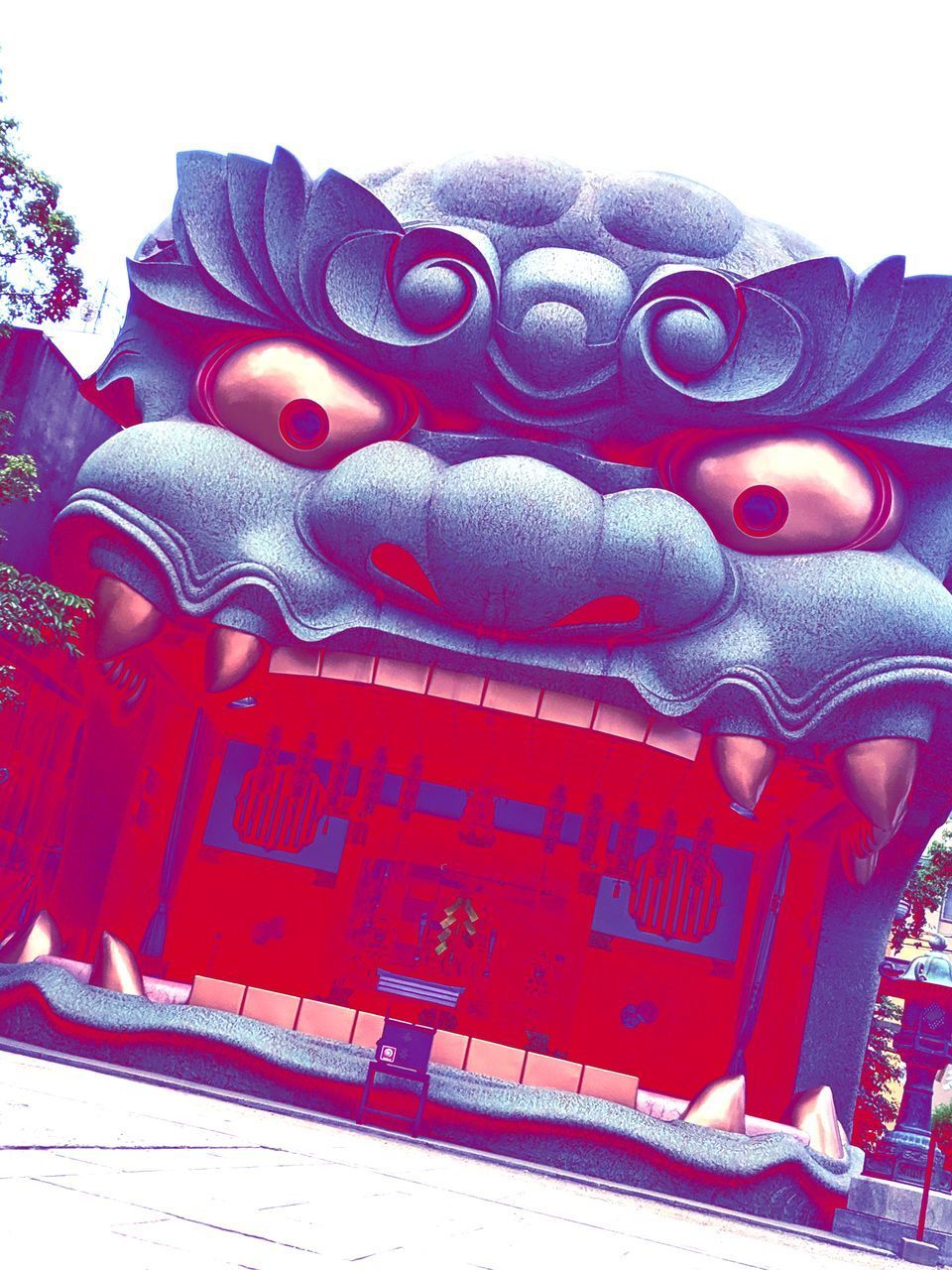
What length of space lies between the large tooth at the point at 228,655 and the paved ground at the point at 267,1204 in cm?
249

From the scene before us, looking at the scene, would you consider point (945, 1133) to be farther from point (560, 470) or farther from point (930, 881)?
point (560, 470)

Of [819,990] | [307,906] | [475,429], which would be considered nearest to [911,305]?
[475,429]

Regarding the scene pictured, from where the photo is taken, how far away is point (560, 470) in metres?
8.20

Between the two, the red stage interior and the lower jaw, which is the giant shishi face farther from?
the lower jaw

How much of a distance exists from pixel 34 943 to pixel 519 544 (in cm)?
422

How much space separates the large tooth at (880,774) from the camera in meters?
8.00

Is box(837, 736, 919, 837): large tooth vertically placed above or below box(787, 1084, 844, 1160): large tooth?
above

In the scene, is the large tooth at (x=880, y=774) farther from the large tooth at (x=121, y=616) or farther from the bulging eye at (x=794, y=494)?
the large tooth at (x=121, y=616)

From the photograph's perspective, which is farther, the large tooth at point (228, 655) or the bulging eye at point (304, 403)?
the bulging eye at point (304, 403)

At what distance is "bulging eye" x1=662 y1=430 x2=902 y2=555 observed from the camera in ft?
27.3

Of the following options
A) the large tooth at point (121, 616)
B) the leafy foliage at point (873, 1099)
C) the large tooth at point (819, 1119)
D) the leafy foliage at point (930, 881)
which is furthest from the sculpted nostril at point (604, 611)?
the leafy foliage at point (873, 1099)

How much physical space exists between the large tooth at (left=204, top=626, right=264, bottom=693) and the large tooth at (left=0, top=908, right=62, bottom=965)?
6.94 ft

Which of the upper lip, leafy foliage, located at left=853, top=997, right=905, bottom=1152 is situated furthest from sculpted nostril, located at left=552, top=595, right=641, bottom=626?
leafy foliage, located at left=853, top=997, right=905, bottom=1152

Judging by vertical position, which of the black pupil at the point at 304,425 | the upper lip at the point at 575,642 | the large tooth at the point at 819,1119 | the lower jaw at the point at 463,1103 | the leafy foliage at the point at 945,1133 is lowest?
the leafy foliage at the point at 945,1133
